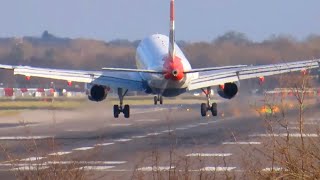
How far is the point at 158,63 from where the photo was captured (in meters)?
45.6

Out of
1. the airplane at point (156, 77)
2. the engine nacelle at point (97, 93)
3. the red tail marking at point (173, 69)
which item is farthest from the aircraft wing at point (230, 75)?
the engine nacelle at point (97, 93)

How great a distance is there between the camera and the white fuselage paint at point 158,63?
43656mm

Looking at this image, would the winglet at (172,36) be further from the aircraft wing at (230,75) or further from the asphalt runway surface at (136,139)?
the asphalt runway surface at (136,139)

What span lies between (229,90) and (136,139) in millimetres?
11490

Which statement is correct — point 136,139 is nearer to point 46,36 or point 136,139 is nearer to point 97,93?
point 97,93

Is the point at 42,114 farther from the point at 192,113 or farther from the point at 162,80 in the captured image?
the point at 162,80

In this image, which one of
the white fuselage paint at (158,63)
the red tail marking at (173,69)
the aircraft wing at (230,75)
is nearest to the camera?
the red tail marking at (173,69)

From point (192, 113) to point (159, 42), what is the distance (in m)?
11.9

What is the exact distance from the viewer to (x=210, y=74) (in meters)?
48.9

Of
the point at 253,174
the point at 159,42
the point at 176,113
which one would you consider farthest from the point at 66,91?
the point at 253,174

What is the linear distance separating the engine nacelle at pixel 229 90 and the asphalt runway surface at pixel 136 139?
112 cm

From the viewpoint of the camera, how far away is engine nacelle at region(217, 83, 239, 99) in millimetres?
47938

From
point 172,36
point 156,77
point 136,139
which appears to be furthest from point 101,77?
point 136,139

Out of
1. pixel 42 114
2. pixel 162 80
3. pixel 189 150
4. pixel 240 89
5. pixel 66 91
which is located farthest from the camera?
pixel 66 91
